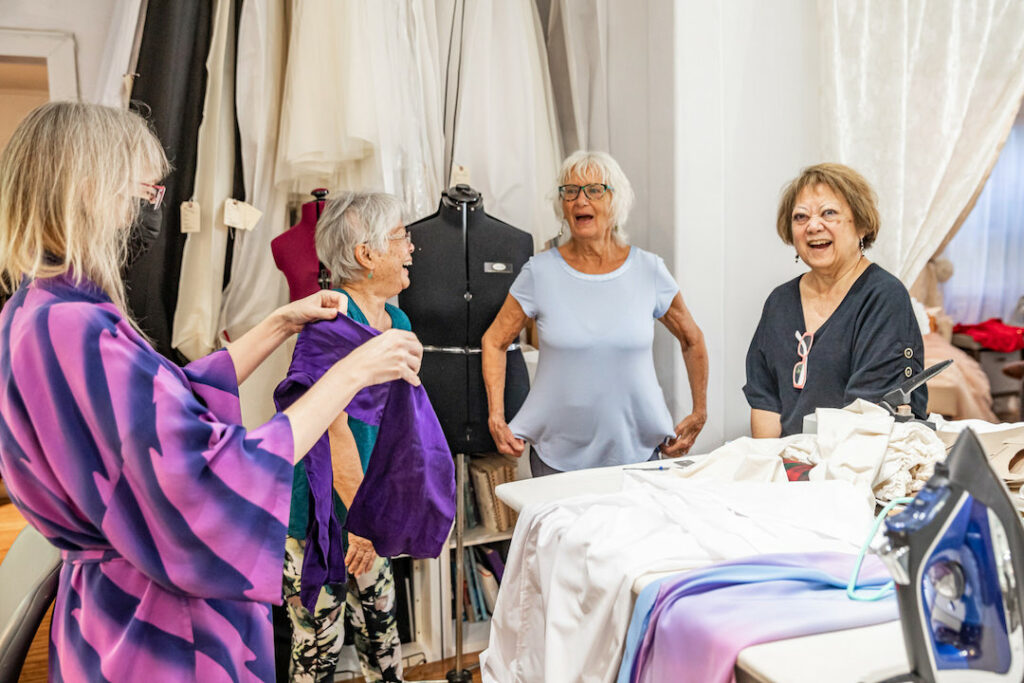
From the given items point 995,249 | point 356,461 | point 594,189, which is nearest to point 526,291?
point 594,189

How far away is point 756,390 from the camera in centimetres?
234

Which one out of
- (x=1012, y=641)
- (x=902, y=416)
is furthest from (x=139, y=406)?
(x=902, y=416)

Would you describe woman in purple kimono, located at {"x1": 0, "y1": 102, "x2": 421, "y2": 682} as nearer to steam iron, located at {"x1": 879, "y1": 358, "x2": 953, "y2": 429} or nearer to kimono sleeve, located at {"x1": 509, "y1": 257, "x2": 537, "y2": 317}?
steam iron, located at {"x1": 879, "y1": 358, "x2": 953, "y2": 429}

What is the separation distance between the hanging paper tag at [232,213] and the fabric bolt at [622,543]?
1609 millimetres

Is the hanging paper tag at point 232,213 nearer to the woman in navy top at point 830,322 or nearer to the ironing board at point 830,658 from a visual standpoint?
the woman in navy top at point 830,322

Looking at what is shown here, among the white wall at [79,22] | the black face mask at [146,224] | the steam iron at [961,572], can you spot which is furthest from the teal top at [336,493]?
the white wall at [79,22]

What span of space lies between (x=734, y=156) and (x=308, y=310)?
184 cm

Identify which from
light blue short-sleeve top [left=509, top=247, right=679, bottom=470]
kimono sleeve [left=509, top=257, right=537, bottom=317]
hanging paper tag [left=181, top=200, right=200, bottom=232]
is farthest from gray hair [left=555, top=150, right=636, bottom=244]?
hanging paper tag [left=181, top=200, right=200, bottom=232]

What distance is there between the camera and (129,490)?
1.07m

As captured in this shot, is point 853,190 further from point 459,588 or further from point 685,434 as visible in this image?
point 459,588

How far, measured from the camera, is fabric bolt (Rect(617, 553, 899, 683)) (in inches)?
41.1

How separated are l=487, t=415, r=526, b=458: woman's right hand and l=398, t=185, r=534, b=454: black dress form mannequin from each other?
0.10m

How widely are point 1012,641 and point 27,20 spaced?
336cm

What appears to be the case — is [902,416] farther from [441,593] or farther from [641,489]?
[441,593]
